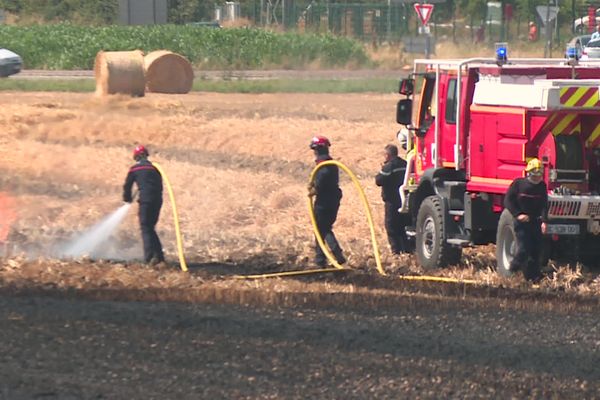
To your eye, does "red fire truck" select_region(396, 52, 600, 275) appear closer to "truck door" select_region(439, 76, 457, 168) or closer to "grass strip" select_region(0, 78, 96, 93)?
"truck door" select_region(439, 76, 457, 168)

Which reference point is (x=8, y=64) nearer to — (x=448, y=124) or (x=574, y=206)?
(x=448, y=124)

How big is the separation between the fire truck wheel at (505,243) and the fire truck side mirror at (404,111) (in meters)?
2.31

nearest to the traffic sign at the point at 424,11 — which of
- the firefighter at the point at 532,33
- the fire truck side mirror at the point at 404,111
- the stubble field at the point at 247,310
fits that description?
the stubble field at the point at 247,310

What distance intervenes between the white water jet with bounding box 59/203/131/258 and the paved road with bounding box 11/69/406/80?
91.9ft

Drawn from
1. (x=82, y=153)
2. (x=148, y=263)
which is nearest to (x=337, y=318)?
(x=148, y=263)

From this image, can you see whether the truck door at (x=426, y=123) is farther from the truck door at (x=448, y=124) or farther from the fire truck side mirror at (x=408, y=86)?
the truck door at (x=448, y=124)

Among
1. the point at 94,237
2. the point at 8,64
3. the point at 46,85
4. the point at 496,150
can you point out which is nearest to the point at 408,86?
the point at 496,150

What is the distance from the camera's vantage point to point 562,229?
15.4 m

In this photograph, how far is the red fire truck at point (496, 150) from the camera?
1533 centimetres

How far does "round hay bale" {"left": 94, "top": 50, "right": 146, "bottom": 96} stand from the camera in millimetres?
38031

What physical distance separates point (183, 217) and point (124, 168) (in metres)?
4.32

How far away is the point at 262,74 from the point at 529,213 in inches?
1463

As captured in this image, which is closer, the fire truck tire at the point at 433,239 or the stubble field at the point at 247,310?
the stubble field at the point at 247,310

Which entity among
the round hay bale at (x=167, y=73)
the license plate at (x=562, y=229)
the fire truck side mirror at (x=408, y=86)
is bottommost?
the license plate at (x=562, y=229)
